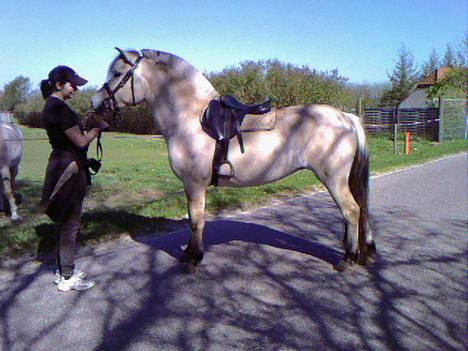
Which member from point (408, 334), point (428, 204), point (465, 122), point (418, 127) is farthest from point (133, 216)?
point (465, 122)

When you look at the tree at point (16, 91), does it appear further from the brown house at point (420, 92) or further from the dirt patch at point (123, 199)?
the brown house at point (420, 92)

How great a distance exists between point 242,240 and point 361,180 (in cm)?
179

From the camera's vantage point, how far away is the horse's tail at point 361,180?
4469 millimetres

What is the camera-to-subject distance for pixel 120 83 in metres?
4.20

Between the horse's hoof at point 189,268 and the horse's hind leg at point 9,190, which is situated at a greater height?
the horse's hind leg at point 9,190

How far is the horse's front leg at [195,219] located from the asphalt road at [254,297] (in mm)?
154

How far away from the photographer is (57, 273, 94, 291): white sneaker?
12.8ft

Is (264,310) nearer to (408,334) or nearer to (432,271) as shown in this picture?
(408,334)

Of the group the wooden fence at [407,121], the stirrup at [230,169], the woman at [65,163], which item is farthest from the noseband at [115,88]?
the wooden fence at [407,121]

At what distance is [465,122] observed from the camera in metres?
22.9

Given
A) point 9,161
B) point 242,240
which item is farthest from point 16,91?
point 242,240

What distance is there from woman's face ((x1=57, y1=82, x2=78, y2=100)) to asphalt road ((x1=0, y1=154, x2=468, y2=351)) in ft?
6.09

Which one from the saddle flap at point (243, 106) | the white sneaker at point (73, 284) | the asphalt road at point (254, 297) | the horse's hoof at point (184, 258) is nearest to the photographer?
the asphalt road at point (254, 297)

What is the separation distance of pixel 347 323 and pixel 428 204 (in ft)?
17.0
